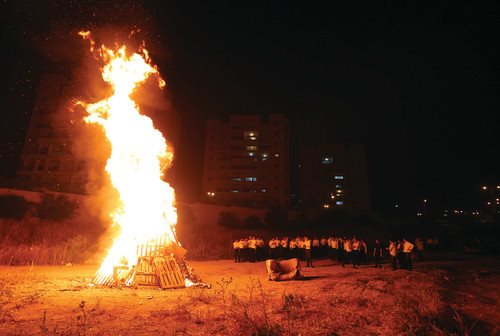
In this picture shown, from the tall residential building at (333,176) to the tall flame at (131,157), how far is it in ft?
306

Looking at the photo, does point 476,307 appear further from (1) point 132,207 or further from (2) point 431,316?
(1) point 132,207

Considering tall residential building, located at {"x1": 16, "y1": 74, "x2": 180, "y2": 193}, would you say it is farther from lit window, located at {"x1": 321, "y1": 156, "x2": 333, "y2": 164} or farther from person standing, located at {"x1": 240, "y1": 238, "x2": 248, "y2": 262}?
lit window, located at {"x1": 321, "y1": 156, "x2": 333, "y2": 164}

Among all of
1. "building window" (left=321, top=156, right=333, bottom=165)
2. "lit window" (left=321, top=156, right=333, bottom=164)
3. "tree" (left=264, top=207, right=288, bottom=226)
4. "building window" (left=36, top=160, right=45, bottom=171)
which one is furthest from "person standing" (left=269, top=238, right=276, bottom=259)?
"lit window" (left=321, top=156, right=333, bottom=164)

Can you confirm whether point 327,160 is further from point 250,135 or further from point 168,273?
point 168,273

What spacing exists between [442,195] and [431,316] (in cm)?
8983

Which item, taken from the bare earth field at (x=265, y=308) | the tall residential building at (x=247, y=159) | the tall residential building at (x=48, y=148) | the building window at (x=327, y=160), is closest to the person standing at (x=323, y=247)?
the bare earth field at (x=265, y=308)

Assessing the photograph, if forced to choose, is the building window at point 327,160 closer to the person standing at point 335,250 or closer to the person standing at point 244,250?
the person standing at point 335,250

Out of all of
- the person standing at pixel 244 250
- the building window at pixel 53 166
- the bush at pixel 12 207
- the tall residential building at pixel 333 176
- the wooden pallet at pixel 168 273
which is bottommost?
the wooden pallet at pixel 168 273

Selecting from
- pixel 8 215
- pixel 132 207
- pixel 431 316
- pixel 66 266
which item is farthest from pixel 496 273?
pixel 8 215

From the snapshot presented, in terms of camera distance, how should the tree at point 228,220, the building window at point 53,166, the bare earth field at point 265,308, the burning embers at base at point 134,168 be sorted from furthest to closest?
the building window at point 53,166, the tree at point 228,220, the burning embers at base at point 134,168, the bare earth field at point 265,308

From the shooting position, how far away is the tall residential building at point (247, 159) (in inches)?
3565

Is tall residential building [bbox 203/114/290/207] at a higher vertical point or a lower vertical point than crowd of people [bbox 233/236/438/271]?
higher

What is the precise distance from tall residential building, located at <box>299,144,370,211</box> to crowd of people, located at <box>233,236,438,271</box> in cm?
8274

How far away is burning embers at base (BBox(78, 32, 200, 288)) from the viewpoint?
14914mm
